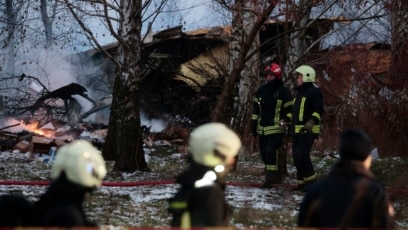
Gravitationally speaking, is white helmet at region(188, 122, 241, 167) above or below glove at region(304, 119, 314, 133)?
below

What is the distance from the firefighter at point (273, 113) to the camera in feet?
30.2

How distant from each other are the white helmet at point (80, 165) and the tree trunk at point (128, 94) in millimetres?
7213

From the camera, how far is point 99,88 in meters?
28.1

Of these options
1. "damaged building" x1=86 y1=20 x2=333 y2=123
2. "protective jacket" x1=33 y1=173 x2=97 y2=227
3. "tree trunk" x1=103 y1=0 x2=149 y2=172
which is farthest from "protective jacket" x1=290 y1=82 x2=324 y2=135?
"damaged building" x1=86 y1=20 x2=333 y2=123

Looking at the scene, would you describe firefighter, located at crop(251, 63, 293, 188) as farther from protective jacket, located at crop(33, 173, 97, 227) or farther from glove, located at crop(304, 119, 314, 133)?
protective jacket, located at crop(33, 173, 97, 227)

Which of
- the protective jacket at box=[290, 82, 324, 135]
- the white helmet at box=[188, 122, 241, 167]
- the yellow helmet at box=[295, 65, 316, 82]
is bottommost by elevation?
the white helmet at box=[188, 122, 241, 167]

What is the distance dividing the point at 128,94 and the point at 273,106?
276 centimetres

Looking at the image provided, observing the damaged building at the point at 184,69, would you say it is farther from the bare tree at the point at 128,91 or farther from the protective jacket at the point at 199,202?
the protective jacket at the point at 199,202

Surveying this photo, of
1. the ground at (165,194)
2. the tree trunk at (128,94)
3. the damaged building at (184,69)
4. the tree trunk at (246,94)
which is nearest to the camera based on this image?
the ground at (165,194)

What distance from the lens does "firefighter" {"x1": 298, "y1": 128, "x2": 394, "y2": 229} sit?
12.1 feet

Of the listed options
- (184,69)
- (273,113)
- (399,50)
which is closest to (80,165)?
(273,113)

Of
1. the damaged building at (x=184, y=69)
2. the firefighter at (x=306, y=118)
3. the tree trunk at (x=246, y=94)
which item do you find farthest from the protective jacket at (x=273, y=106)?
the damaged building at (x=184, y=69)

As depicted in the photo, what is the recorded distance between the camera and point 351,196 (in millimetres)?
3676

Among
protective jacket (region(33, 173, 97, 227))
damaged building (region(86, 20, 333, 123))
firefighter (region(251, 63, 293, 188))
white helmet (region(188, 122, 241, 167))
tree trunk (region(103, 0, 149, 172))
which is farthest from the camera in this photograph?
damaged building (region(86, 20, 333, 123))
